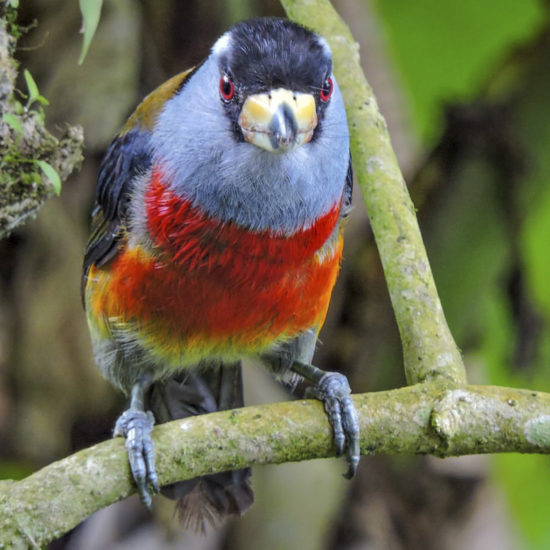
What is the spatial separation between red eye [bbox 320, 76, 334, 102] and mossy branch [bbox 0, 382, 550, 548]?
663 millimetres

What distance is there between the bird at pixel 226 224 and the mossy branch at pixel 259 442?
0.24 ft

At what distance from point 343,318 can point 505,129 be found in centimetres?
88

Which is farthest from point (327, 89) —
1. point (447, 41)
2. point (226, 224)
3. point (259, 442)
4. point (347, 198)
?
point (447, 41)

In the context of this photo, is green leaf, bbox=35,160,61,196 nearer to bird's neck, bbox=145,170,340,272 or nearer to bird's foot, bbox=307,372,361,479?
bird's neck, bbox=145,170,340,272

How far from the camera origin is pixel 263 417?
5.87 feet

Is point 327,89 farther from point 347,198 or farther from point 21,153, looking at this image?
point 21,153

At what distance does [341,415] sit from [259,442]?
292 mm

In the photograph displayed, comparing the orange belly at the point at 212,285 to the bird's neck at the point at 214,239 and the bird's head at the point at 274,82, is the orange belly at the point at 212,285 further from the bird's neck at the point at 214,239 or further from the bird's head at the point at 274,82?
the bird's head at the point at 274,82

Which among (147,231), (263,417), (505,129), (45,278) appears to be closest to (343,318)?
(505,129)

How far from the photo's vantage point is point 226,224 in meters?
2.04

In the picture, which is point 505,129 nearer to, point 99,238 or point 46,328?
point 99,238

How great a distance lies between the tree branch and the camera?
198cm

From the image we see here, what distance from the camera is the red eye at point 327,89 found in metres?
1.98

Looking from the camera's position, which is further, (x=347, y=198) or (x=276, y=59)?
(x=347, y=198)
